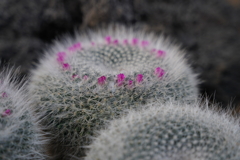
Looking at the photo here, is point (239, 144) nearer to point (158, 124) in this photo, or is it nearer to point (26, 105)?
point (158, 124)

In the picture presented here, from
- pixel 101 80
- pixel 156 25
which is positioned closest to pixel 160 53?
pixel 101 80

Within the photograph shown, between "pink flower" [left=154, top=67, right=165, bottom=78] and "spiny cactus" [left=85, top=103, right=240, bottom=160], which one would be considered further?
"pink flower" [left=154, top=67, right=165, bottom=78]

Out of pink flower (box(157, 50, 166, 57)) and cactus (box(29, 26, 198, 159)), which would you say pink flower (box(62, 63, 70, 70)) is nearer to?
cactus (box(29, 26, 198, 159))

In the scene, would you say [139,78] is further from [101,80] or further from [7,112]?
[7,112]

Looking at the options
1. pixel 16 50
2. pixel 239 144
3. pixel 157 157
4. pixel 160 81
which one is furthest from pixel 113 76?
pixel 16 50

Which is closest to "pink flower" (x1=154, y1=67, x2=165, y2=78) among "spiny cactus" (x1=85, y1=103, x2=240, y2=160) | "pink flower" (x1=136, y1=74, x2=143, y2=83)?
"pink flower" (x1=136, y1=74, x2=143, y2=83)

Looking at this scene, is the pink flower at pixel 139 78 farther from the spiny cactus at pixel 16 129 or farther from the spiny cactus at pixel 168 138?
the spiny cactus at pixel 16 129
